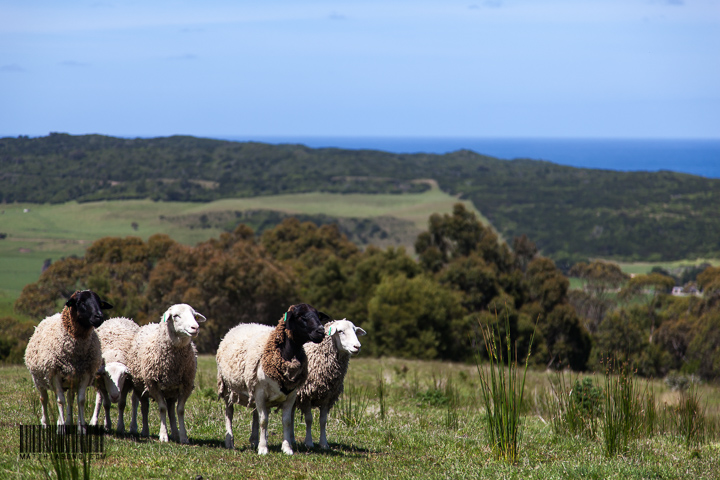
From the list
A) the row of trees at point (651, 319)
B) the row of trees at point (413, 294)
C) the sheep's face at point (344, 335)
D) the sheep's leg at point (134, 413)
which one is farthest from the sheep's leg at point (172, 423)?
the row of trees at point (651, 319)

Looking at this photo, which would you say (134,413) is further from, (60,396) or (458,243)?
(458,243)

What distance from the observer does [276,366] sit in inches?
383

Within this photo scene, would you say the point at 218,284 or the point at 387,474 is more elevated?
the point at 387,474

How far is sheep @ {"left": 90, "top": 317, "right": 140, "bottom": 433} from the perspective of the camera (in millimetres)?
10367

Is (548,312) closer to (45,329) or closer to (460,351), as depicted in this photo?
(460,351)

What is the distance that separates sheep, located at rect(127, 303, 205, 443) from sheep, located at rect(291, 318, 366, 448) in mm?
1715

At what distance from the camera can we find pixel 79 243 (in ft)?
385

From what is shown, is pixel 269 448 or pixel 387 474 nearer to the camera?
pixel 387 474

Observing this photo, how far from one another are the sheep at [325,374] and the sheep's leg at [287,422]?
1.63 feet

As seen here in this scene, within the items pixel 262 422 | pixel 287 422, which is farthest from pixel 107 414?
pixel 287 422

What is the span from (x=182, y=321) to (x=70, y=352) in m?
1.62

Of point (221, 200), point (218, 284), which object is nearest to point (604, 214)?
point (221, 200)

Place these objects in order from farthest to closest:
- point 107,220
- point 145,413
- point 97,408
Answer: point 107,220, point 97,408, point 145,413

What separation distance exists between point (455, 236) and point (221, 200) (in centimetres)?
12680
